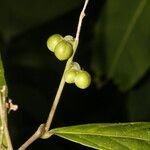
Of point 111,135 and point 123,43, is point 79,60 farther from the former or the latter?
point 111,135

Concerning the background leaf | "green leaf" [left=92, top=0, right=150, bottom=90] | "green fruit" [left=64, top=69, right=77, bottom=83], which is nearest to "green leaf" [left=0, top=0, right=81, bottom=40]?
"green leaf" [left=92, top=0, right=150, bottom=90]

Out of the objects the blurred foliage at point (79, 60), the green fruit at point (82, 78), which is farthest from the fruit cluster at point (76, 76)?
the blurred foliage at point (79, 60)

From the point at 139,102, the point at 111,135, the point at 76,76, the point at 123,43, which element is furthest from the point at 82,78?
the point at 139,102

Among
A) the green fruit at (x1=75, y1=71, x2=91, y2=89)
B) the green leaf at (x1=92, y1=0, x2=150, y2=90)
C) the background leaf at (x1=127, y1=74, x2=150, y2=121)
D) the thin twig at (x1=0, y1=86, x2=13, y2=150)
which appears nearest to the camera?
the thin twig at (x1=0, y1=86, x2=13, y2=150)

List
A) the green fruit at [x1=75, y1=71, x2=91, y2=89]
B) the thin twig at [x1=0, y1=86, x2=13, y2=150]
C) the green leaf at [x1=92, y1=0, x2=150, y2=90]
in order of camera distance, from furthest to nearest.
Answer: the green leaf at [x1=92, y1=0, x2=150, y2=90]
the green fruit at [x1=75, y1=71, x2=91, y2=89]
the thin twig at [x1=0, y1=86, x2=13, y2=150]

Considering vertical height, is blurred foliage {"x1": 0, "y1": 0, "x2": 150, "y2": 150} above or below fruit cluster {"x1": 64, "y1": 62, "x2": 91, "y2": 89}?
above

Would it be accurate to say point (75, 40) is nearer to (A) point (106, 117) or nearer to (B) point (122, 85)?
(B) point (122, 85)

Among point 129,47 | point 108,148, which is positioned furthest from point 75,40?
point 129,47

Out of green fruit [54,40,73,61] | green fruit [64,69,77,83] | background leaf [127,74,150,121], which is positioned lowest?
green fruit [64,69,77,83]

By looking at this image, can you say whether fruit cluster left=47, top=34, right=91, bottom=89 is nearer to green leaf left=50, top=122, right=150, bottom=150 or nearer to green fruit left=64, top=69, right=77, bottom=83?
green fruit left=64, top=69, right=77, bottom=83
